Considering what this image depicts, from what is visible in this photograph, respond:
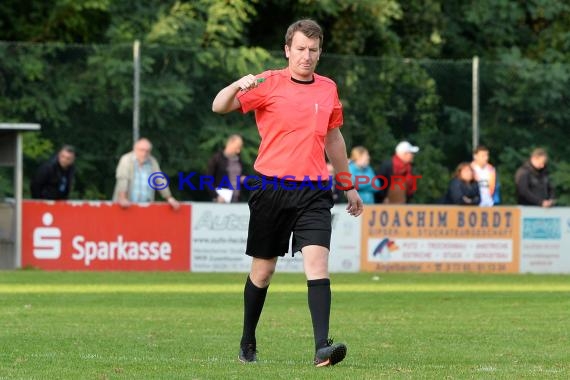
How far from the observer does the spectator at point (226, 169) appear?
22469 mm

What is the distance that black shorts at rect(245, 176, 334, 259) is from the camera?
886 cm

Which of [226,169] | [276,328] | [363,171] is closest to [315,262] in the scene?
[276,328]

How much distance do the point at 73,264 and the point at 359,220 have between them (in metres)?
4.30

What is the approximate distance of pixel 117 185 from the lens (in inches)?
872

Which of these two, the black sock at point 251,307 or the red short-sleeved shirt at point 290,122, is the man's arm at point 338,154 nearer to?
the red short-sleeved shirt at point 290,122

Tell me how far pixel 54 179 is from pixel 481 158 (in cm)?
662

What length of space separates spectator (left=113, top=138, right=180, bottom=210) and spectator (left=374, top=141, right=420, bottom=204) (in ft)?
10.8

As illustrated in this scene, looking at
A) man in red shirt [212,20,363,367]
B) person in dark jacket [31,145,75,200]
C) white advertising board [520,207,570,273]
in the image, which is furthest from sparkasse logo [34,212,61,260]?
man in red shirt [212,20,363,367]

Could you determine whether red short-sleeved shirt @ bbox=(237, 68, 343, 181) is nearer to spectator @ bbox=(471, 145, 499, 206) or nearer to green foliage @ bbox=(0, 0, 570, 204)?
green foliage @ bbox=(0, 0, 570, 204)

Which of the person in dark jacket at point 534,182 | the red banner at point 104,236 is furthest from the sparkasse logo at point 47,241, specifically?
the person in dark jacket at point 534,182

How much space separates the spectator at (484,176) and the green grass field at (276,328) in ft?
10.6

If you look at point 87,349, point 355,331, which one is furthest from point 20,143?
point 87,349

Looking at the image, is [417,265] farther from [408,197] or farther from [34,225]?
[34,225]

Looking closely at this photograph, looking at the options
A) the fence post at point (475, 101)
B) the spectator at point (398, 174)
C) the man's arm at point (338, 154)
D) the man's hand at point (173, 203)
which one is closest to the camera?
the man's arm at point (338, 154)
